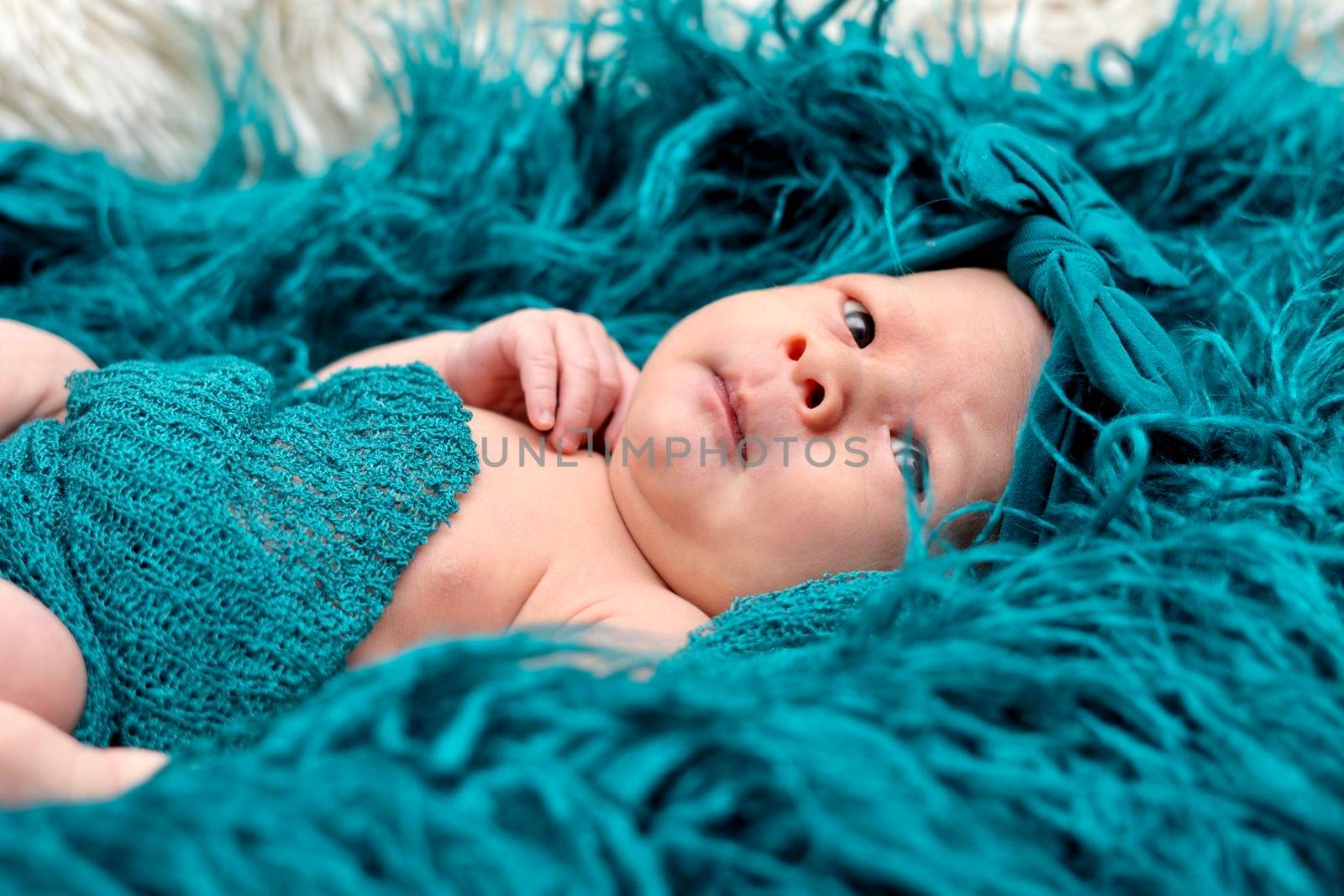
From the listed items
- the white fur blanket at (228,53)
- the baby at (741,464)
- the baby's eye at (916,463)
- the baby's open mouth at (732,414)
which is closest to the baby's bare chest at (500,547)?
the baby at (741,464)

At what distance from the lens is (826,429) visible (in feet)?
3.23

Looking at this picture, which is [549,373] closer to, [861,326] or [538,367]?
[538,367]

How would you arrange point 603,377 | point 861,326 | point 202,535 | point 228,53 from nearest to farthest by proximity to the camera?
1. point 202,535
2. point 861,326
3. point 603,377
4. point 228,53

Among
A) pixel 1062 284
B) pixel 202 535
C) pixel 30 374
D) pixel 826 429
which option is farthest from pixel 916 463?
pixel 30 374

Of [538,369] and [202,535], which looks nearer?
[202,535]

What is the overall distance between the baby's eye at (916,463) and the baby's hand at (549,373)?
1.08ft

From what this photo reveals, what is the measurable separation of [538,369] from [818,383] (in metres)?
0.31

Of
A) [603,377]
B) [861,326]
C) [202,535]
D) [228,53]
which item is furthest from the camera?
[228,53]

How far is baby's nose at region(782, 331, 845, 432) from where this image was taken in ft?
3.18

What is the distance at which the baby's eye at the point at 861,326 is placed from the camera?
1.06 metres

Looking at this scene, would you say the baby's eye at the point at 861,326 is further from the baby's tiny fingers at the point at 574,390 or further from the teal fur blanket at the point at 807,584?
the baby's tiny fingers at the point at 574,390

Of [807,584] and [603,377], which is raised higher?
[603,377]

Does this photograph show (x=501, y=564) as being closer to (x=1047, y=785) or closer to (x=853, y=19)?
(x=1047, y=785)

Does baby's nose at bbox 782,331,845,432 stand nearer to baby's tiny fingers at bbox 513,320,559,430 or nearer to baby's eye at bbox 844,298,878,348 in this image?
baby's eye at bbox 844,298,878,348
